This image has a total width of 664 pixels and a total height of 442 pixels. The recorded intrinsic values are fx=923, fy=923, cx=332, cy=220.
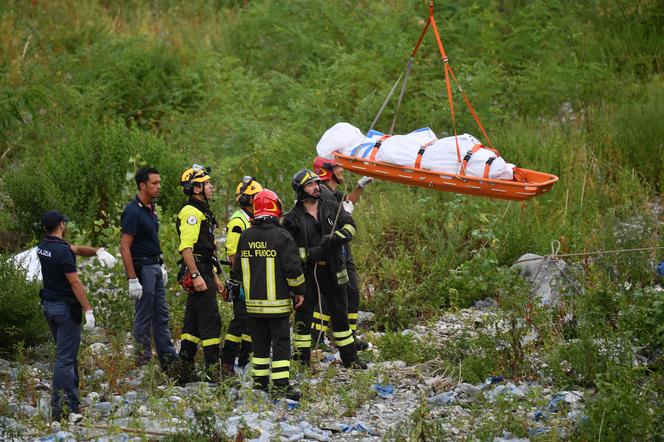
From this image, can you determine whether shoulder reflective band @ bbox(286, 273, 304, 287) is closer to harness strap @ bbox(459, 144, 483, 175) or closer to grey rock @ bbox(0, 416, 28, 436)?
harness strap @ bbox(459, 144, 483, 175)

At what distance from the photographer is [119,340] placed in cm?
920


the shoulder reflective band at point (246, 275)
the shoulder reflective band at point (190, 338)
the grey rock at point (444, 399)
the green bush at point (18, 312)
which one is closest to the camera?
the grey rock at point (444, 399)

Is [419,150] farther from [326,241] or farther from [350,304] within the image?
[350,304]

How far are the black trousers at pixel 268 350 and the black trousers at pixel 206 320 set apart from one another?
0.49 m

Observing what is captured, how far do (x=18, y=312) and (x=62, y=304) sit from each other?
2.11 m

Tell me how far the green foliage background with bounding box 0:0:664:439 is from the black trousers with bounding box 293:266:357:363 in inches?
44.7

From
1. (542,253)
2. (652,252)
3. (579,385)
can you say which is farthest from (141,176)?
(652,252)

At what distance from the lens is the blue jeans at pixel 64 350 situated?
7.80 metres

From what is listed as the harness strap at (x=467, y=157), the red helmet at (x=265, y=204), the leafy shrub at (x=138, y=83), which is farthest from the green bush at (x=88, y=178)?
the harness strap at (x=467, y=157)

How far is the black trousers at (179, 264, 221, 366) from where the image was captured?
870 centimetres

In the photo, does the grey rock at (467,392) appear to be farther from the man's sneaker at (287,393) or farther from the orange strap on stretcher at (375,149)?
the orange strap on stretcher at (375,149)

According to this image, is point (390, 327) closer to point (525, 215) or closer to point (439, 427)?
point (525, 215)

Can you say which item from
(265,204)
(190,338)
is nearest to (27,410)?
(190,338)

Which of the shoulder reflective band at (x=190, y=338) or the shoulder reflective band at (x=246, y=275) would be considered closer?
the shoulder reflective band at (x=246, y=275)
